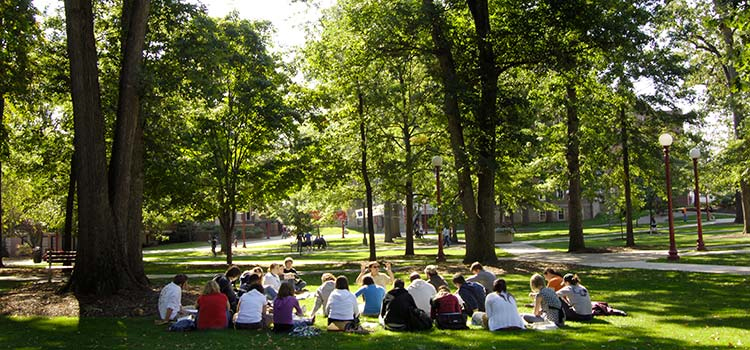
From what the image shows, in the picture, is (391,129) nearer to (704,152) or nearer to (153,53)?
(153,53)

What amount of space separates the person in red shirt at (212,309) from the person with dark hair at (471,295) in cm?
432

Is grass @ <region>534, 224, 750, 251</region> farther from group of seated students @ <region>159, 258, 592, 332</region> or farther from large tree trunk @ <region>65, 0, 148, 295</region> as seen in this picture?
large tree trunk @ <region>65, 0, 148, 295</region>

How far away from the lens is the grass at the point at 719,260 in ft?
66.6

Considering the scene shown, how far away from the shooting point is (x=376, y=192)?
3253 cm

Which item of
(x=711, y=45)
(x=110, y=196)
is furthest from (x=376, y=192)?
(x=711, y=45)

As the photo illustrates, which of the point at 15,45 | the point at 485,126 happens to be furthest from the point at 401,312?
the point at 15,45

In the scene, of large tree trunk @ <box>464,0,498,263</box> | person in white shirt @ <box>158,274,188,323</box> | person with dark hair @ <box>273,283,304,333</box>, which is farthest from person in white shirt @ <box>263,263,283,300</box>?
large tree trunk @ <box>464,0,498,263</box>

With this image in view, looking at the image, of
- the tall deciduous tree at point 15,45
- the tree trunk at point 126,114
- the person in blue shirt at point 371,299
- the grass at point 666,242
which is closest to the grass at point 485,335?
the person in blue shirt at point 371,299

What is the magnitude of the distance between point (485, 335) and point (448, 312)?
89 cm

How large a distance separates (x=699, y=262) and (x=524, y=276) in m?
6.66

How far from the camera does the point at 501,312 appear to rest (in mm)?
10164

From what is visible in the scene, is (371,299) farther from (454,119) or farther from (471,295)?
(454,119)

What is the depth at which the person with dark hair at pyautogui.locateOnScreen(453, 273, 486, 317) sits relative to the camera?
459 inches

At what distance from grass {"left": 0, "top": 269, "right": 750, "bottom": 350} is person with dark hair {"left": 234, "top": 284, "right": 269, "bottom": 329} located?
28cm
